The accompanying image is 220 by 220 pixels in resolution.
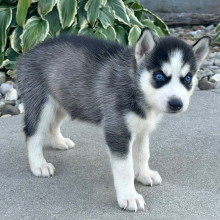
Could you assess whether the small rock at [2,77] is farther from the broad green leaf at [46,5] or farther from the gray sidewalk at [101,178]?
the gray sidewalk at [101,178]

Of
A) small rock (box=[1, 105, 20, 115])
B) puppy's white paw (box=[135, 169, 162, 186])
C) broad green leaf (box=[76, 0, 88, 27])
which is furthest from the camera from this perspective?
broad green leaf (box=[76, 0, 88, 27])

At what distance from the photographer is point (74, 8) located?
6465 millimetres

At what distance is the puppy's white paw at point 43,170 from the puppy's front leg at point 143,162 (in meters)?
0.84

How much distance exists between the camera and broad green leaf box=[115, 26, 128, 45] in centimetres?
696

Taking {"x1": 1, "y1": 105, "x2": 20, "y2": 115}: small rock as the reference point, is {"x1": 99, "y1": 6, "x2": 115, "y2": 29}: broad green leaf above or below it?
above

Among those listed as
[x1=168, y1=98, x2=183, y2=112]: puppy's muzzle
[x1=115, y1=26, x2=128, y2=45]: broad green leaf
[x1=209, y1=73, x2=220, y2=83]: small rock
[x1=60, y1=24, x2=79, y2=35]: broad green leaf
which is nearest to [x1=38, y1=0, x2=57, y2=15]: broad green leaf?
[x1=60, y1=24, x2=79, y2=35]: broad green leaf

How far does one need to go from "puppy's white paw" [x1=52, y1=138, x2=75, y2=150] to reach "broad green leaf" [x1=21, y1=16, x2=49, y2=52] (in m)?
2.15

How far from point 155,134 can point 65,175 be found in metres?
1.46

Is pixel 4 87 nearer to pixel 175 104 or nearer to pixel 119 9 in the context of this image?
pixel 119 9

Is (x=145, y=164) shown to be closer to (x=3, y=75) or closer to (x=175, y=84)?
(x=175, y=84)

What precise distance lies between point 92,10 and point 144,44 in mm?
3506

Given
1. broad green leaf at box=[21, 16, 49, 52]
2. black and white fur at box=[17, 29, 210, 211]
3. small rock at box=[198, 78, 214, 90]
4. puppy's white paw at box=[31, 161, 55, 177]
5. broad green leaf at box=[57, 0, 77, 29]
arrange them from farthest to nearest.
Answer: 1. small rock at box=[198, 78, 214, 90]
2. broad green leaf at box=[57, 0, 77, 29]
3. broad green leaf at box=[21, 16, 49, 52]
4. puppy's white paw at box=[31, 161, 55, 177]
5. black and white fur at box=[17, 29, 210, 211]

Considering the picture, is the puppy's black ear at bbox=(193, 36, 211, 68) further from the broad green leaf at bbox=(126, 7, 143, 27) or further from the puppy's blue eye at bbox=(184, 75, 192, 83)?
the broad green leaf at bbox=(126, 7, 143, 27)

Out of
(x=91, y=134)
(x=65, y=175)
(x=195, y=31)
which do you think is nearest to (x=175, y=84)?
(x=65, y=175)
